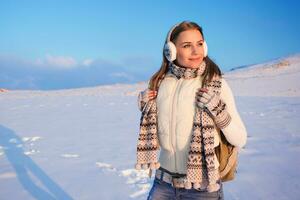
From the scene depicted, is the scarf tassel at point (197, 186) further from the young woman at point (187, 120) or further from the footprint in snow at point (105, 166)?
the footprint in snow at point (105, 166)

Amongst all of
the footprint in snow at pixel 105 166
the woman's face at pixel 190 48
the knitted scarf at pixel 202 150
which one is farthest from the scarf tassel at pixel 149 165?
the footprint in snow at pixel 105 166

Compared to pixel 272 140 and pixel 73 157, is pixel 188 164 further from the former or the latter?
pixel 272 140

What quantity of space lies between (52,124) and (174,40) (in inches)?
301

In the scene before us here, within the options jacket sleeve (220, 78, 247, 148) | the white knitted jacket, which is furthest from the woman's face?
jacket sleeve (220, 78, 247, 148)

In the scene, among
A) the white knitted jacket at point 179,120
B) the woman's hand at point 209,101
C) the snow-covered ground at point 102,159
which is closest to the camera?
the woman's hand at point 209,101

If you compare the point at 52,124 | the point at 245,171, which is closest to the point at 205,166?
the point at 245,171

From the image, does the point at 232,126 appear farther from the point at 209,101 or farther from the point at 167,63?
the point at 167,63

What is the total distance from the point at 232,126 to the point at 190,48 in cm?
54

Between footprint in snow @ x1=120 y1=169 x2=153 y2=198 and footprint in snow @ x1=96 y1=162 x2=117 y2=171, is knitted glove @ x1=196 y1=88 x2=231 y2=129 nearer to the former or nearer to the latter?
footprint in snow @ x1=120 y1=169 x2=153 y2=198

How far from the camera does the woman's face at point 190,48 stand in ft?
7.69

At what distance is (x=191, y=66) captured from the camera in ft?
7.70

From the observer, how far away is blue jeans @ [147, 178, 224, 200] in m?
2.32

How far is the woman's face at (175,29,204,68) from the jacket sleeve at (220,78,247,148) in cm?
22

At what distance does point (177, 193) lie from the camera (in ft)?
7.70
